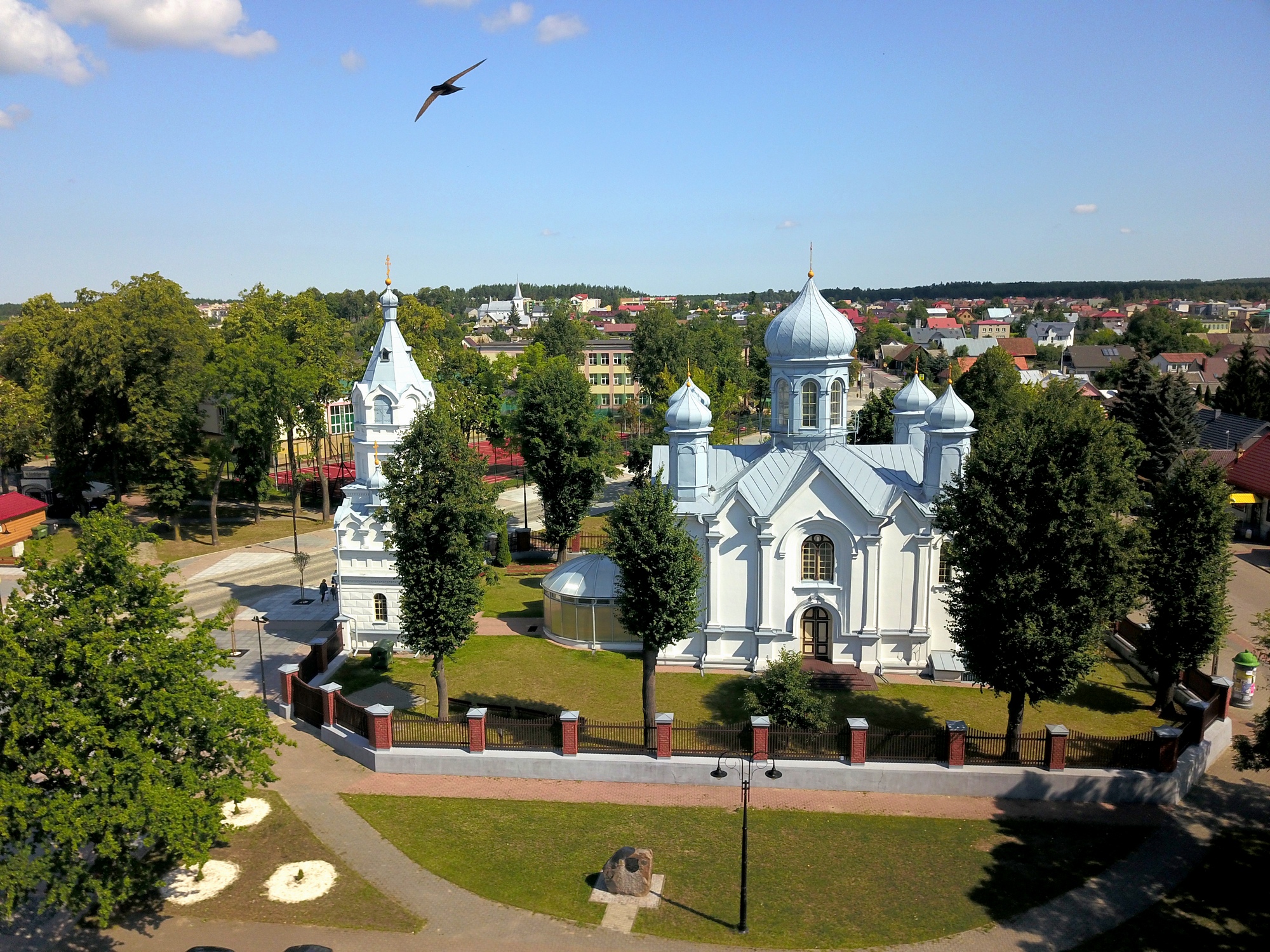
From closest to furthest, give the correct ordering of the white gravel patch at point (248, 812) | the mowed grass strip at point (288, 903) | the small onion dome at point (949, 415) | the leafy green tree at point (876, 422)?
1. the mowed grass strip at point (288, 903)
2. the white gravel patch at point (248, 812)
3. the small onion dome at point (949, 415)
4. the leafy green tree at point (876, 422)

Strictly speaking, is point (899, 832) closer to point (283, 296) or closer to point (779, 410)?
point (779, 410)

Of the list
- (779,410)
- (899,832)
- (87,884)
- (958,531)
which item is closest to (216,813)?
(87,884)

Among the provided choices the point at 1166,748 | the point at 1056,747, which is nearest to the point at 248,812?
the point at 1056,747

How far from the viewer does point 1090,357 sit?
108500mm

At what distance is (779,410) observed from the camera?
32.3 m

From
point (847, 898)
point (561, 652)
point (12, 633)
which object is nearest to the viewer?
point (12, 633)

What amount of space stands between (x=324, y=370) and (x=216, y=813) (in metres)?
36.6

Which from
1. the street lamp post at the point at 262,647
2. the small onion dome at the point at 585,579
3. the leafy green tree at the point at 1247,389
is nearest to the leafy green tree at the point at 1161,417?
the leafy green tree at the point at 1247,389

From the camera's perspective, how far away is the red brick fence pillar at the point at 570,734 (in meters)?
22.8

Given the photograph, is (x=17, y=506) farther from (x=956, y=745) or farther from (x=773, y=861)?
Result: (x=956, y=745)

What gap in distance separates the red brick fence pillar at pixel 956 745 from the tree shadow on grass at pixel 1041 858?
65.7 inches

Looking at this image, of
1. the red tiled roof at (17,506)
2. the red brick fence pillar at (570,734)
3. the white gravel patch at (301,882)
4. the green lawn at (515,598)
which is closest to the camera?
the white gravel patch at (301,882)

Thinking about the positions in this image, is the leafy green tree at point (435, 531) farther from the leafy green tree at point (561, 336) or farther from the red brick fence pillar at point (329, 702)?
the leafy green tree at point (561, 336)

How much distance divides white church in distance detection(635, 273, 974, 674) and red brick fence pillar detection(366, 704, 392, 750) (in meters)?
9.94
